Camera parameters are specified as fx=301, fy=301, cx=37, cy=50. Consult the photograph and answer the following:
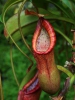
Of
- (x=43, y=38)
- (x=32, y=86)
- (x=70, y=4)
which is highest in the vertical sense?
(x=70, y=4)

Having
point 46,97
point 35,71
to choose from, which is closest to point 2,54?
point 46,97

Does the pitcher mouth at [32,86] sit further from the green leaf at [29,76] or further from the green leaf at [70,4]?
the green leaf at [70,4]

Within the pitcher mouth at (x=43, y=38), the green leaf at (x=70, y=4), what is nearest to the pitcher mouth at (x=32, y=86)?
the pitcher mouth at (x=43, y=38)

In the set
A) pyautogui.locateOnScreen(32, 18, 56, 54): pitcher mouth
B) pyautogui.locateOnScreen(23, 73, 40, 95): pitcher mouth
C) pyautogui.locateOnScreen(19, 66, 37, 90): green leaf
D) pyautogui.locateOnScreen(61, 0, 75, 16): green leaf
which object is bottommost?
pyautogui.locateOnScreen(23, 73, 40, 95): pitcher mouth

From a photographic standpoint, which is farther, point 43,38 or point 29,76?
point 29,76

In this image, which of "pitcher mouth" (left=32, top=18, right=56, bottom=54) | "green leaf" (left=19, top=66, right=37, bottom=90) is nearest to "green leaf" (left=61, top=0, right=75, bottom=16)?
"pitcher mouth" (left=32, top=18, right=56, bottom=54)

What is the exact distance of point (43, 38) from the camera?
1.11 metres

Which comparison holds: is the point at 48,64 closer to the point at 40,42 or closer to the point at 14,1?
the point at 40,42

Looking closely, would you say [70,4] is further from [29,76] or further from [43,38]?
[29,76]

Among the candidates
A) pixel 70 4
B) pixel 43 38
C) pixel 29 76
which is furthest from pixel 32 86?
pixel 70 4

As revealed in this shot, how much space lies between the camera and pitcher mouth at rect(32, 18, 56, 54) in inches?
41.9

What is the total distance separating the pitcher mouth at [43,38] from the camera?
1.06 meters

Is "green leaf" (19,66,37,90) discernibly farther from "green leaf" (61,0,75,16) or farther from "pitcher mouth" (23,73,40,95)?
"green leaf" (61,0,75,16)

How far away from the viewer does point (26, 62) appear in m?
2.52
